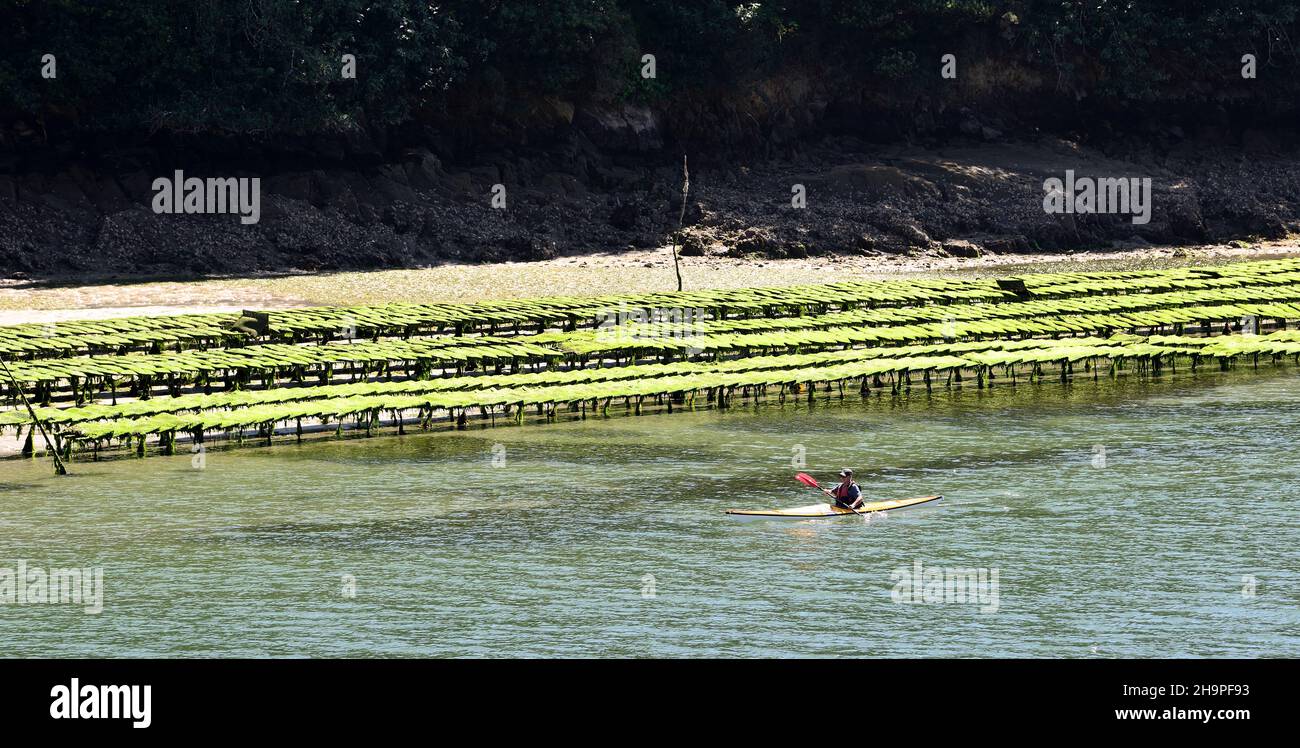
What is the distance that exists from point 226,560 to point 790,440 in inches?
922

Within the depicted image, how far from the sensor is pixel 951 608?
35531 mm

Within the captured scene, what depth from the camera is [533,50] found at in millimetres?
115250

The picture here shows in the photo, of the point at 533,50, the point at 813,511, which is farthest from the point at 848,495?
the point at 533,50

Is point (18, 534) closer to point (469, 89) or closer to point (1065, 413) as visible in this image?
point (1065, 413)

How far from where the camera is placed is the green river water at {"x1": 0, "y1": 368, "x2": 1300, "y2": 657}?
3391 cm

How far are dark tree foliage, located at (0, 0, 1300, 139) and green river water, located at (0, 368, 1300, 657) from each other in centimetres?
5316

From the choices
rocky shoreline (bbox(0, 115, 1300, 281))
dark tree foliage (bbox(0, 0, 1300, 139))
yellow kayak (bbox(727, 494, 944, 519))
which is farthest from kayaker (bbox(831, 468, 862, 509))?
dark tree foliage (bbox(0, 0, 1300, 139))

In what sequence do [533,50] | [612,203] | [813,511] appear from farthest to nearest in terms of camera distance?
[612,203] → [533,50] → [813,511]

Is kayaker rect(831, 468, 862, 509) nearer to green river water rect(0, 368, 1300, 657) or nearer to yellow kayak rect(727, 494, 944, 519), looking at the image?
yellow kayak rect(727, 494, 944, 519)

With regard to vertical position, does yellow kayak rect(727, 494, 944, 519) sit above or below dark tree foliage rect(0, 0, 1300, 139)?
below

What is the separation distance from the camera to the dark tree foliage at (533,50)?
104 metres

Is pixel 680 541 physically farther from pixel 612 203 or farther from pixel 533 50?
pixel 533 50

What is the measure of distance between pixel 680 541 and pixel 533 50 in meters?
78.0

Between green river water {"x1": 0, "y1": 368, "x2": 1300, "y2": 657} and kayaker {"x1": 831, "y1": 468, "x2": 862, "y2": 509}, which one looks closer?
green river water {"x1": 0, "y1": 368, "x2": 1300, "y2": 657}
